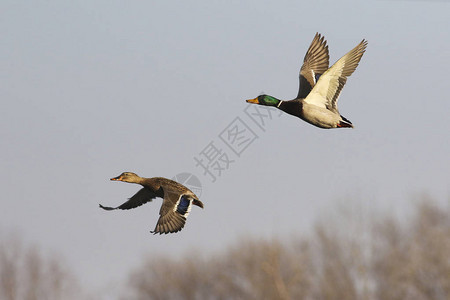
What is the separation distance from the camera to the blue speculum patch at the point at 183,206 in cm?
1368

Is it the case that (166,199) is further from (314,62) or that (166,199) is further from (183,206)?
(314,62)

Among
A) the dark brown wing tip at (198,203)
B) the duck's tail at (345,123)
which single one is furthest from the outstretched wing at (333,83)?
the dark brown wing tip at (198,203)

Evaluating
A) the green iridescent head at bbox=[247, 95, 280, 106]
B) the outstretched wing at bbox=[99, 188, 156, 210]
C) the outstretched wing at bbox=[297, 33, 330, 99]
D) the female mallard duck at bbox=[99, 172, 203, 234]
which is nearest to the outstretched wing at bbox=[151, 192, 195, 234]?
the female mallard duck at bbox=[99, 172, 203, 234]

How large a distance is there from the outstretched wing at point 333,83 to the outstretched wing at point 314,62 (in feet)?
5.47

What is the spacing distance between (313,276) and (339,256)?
191 inches

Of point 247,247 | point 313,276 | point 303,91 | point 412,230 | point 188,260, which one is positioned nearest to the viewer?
point 303,91

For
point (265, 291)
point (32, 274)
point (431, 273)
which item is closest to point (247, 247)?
point (265, 291)

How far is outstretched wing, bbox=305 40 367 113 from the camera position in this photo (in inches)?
580

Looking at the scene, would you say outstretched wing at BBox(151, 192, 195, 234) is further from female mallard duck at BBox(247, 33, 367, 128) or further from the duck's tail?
the duck's tail

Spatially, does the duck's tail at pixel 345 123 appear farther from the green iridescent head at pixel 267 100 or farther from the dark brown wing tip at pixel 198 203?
the dark brown wing tip at pixel 198 203

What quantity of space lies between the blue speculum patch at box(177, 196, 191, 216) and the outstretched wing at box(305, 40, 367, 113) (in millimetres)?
2850

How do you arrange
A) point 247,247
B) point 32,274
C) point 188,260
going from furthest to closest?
point 188,260 → point 247,247 → point 32,274

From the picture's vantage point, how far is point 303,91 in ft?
52.8

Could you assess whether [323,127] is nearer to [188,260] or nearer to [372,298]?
[372,298]
